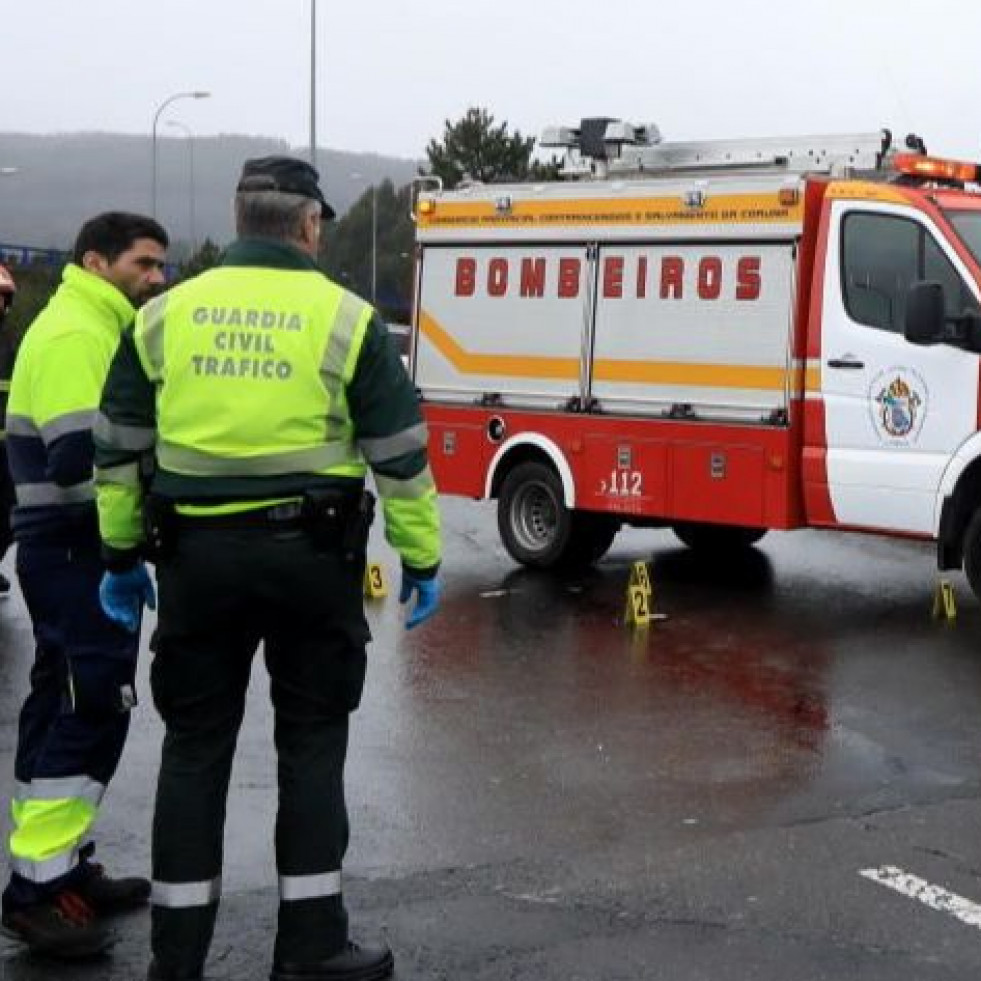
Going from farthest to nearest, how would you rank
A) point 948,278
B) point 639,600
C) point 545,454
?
point 545,454 < point 639,600 < point 948,278

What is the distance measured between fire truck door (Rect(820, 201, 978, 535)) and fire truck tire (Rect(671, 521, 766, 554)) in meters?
2.18

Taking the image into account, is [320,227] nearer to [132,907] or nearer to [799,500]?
[132,907]

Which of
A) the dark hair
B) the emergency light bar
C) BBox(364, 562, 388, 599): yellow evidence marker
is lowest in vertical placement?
BBox(364, 562, 388, 599): yellow evidence marker

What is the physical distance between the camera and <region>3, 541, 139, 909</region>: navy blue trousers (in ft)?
15.7

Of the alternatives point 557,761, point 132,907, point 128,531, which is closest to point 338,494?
point 128,531

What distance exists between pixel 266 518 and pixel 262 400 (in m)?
0.28

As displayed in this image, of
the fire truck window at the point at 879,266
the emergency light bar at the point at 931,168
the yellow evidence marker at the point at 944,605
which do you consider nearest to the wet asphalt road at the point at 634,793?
the yellow evidence marker at the point at 944,605

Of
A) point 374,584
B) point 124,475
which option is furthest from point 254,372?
point 374,584

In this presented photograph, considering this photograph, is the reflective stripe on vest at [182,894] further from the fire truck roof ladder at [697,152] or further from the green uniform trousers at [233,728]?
the fire truck roof ladder at [697,152]

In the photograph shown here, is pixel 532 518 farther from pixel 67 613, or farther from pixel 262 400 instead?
pixel 262 400

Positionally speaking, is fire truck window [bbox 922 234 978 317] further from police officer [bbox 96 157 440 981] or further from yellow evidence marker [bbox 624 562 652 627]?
police officer [bbox 96 157 440 981]

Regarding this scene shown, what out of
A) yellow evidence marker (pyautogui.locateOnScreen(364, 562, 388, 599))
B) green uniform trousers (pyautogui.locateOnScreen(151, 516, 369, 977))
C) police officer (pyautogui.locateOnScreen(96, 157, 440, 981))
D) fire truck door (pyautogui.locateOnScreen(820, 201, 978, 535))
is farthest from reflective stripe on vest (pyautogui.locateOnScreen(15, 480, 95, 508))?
fire truck door (pyautogui.locateOnScreen(820, 201, 978, 535))

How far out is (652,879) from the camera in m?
5.36

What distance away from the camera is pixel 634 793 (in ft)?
21.0
